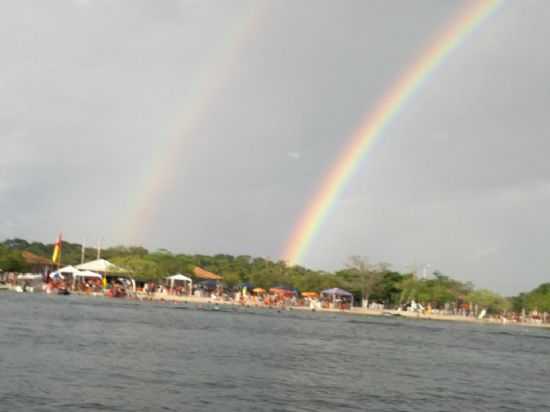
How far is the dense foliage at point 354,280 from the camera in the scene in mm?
103875

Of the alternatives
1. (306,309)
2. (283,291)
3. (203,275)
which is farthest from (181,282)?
(306,309)

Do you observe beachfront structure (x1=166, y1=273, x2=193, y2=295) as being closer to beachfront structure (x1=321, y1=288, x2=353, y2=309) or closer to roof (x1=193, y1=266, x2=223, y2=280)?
roof (x1=193, y1=266, x2=223, y2=280)

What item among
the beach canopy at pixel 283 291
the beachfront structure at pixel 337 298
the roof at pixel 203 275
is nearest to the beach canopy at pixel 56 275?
the roof at pixel 203 275

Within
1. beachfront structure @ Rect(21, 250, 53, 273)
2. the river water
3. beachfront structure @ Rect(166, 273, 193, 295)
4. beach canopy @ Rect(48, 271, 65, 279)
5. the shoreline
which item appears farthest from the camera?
beachfront structure @ Rect(21, 250, 53, 273)

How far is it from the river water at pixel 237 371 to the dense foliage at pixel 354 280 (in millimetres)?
58381

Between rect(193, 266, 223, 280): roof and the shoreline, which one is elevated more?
rect(193, 266, 223, 280): roof

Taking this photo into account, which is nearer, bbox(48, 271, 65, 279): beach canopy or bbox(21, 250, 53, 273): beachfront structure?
bbox(48, 271, 65, 279): beach canopy

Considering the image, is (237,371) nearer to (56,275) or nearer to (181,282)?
(56,275)

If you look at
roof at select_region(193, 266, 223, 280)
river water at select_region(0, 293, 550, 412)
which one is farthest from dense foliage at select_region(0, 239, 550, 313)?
river water at select_region(0, 293, 550, 412)

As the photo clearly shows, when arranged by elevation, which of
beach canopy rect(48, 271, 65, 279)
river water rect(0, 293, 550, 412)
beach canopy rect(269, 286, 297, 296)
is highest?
beach canopy rect(269, 286, 297, 296)

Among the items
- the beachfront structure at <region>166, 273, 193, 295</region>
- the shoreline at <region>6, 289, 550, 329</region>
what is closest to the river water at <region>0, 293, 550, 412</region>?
the shoreline at <region>6, 289, 550, 329</region>

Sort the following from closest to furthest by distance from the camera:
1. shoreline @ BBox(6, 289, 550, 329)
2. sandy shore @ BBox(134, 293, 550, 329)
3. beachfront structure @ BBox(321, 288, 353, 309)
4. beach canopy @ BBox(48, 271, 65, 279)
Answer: shoreline @ BBox(6, 289, 550, 329) < sandy shore @ BBox(134, 293, 550, 329) < beach canopy @ BBox(48, 271, 65, 279) < beachfront structure @ BBox(321, 288, 353, 309)

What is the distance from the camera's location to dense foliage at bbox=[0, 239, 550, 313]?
10388 centimetres

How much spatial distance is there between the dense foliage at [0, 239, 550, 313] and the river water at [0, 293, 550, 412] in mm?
58381
